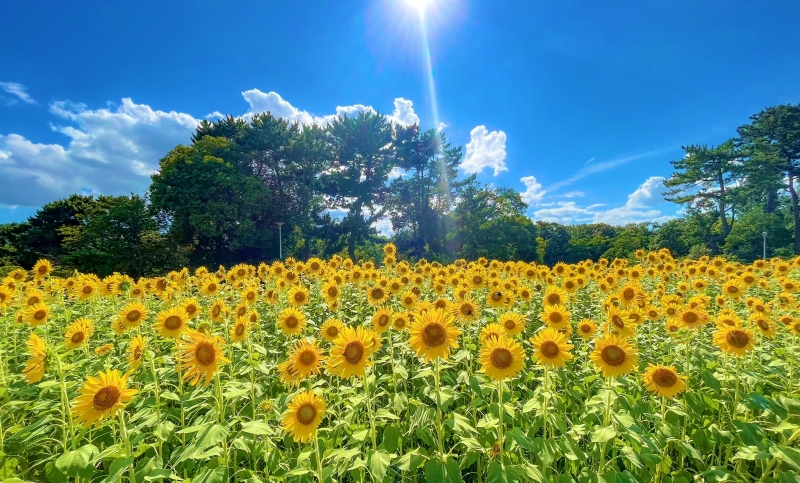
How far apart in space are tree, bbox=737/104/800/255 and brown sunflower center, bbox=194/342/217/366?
45016mm

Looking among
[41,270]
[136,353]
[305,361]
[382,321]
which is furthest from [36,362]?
[41,270]

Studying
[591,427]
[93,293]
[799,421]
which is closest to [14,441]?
[93,293]

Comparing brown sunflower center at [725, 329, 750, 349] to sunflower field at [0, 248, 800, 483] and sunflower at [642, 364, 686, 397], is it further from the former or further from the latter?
sunflower at [642, 364, 686, 397]

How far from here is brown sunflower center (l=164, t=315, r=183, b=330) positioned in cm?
253

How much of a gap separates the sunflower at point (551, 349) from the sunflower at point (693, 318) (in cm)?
145

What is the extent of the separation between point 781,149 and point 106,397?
48321mm

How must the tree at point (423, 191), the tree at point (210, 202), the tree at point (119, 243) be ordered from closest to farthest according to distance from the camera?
1. the tree at point (119, 243)
2. the tree at point (210, 202)
3. the tree at point (423, 191)

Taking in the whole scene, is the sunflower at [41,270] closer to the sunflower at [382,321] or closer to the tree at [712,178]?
the sunflower at [382,321]

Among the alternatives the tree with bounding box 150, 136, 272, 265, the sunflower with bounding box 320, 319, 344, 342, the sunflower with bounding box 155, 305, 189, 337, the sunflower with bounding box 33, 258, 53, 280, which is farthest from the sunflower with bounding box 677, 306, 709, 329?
the tree with bounding box 150, 136, 272, 265

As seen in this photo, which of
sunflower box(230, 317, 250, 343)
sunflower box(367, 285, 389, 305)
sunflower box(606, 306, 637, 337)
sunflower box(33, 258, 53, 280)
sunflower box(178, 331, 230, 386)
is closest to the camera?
sunflower box(178, 331, 230, 386)

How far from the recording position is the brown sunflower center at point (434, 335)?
202 cm

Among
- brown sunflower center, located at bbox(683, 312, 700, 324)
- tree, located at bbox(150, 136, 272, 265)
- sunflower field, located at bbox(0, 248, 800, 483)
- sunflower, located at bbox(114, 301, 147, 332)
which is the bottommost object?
sunflower field, located at bbox(0, 248, 800, 483)

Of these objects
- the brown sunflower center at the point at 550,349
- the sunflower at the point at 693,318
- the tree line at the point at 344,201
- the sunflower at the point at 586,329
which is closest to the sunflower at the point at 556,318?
the sunflower at the point at 586,329

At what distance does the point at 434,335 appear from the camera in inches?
79.7
